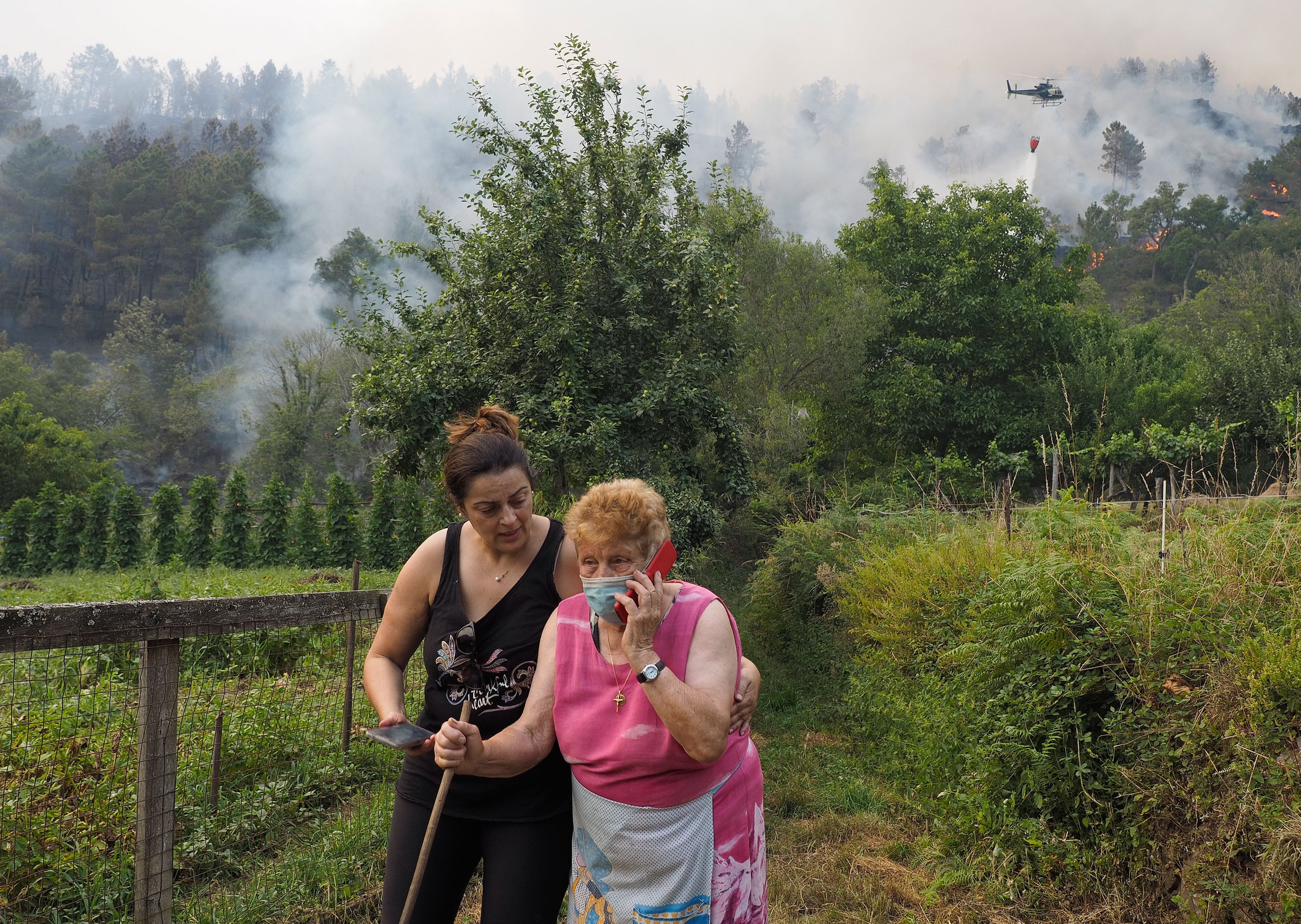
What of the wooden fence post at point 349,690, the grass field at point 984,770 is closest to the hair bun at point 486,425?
the grass field at point 984,770

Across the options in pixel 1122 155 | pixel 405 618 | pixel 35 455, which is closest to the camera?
pixel 405 618

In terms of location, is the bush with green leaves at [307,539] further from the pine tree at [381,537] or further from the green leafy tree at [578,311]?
the green leafy tree at [578,311]

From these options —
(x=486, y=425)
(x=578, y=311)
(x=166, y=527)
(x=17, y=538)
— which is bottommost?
(x=17, y=538)

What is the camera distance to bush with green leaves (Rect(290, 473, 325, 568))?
85.0 feet

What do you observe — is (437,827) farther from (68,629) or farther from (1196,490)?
(1196,490)

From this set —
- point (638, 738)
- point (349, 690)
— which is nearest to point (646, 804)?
point (638, 738)

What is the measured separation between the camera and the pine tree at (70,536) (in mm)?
25891

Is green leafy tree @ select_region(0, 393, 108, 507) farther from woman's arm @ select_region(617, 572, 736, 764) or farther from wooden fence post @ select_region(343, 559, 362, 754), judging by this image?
woman's arm @ select_region(617, 572, 736, 764)

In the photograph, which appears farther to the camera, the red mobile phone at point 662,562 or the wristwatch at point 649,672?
the red mobile phone at point 662,562

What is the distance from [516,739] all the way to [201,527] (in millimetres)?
26975

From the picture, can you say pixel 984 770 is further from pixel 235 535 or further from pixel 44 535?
pixel 44 535

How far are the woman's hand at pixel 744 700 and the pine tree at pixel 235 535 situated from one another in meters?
26.4

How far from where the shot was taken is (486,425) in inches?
92.4

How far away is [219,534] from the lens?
2606cm
